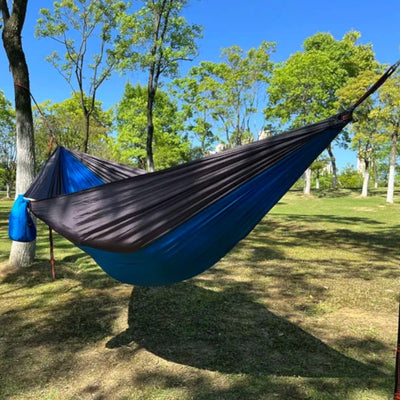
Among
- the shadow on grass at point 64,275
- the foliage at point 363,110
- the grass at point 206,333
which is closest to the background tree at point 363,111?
the foliage at point 363,110

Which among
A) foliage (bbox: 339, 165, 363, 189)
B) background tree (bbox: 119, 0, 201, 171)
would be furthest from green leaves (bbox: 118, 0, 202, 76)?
foliage (bbox: 339, 165, 363, 189)

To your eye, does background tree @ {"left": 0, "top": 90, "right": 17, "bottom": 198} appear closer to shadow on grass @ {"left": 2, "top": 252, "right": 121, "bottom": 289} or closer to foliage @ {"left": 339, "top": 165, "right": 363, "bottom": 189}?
shadow on grass @ {"left": 2, "top": 252, "right": 121, "bottom": 289}

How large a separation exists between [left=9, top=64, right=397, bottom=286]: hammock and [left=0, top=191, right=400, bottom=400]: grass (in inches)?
28.9

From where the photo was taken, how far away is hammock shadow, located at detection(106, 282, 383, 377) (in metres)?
2.48

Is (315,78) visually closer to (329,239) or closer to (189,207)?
(329,239)

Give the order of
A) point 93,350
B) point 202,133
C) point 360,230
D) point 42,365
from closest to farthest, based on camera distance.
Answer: point 42,365 < point 93,350 < point 360,230 < point 202,133

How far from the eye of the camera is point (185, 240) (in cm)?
212

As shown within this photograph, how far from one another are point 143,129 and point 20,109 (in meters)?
19.3

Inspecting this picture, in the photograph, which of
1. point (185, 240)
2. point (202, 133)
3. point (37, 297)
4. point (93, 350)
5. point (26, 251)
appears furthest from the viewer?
point (202, 133)

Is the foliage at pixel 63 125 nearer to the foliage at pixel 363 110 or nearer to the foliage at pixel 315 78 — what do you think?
the foliage at pixel 315 78

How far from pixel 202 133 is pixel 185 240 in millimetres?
23477

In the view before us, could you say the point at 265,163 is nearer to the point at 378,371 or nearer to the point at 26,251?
the point at 378,371

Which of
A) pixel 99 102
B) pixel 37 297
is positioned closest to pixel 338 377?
pixel 37 297

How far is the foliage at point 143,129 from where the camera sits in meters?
23.4
